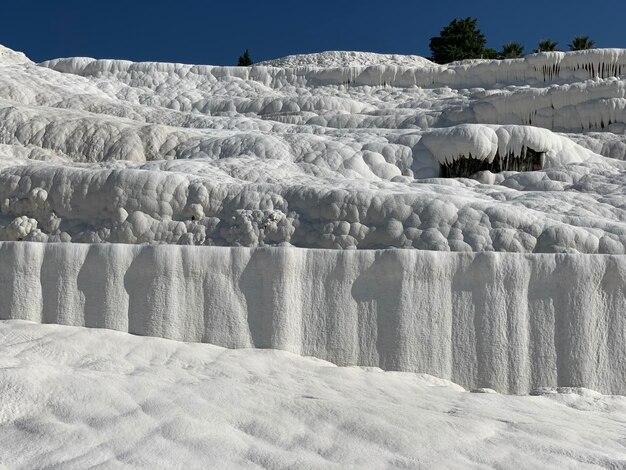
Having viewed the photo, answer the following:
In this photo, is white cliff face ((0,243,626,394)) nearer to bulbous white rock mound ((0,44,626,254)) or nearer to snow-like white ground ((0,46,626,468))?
snow-like white ground ((0,46,626,468))

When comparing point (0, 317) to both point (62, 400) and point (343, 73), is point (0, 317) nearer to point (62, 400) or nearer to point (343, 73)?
point (62, 400)

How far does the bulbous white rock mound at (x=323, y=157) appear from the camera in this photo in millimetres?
4270

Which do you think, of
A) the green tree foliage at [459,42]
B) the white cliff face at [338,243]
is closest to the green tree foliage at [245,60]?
the green tree foliage at [459,42]

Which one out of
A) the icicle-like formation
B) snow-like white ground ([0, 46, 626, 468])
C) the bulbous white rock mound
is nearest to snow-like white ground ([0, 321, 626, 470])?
snow-like white ground ([0, 46, 626, 468])

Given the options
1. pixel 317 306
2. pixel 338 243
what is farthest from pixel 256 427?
pixel 338 243

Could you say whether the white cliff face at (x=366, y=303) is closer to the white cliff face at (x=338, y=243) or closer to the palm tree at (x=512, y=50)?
the white cliff face at (x=338, y=243)

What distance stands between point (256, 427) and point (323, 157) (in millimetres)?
4429

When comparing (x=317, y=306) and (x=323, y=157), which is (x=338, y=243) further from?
(x=323, y=157)

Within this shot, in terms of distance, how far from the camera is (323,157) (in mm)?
6355

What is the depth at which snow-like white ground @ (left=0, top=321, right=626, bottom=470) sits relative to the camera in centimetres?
198

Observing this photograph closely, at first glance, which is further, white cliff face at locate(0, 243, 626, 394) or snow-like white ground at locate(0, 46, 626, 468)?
white cliff face at locate(0, 243, 626, 394)

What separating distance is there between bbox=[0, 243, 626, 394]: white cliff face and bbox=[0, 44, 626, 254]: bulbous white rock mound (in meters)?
0.66

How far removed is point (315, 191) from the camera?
450cm

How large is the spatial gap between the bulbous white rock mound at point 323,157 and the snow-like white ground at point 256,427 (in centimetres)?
163
